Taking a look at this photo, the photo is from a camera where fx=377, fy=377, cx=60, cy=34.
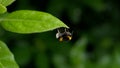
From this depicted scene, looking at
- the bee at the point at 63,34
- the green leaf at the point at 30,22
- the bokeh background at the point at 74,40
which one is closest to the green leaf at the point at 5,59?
the green leaf at the point at 30,22

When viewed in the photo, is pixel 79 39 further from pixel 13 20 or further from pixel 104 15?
pixel 13 20

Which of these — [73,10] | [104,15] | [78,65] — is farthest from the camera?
[104,15]

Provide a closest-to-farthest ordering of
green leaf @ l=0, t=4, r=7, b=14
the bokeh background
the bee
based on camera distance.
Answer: green leaf @ l=0, t=4, r=7, b=14 → the bee → the bokeh background

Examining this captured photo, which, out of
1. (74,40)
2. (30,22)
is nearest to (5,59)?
(30,22)

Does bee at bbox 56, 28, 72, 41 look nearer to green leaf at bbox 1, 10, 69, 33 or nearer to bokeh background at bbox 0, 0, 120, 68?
green leaf at bbox 1, 10, 69, 33

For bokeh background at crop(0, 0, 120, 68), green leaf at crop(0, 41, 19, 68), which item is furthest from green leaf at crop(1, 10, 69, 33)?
bokeh background at crop(0, 0, 120, 68)

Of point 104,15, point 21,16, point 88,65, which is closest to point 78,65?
point 88,65

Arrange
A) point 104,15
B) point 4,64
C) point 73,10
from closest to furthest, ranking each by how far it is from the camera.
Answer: point 4,64
point 73,10
point 104,15
